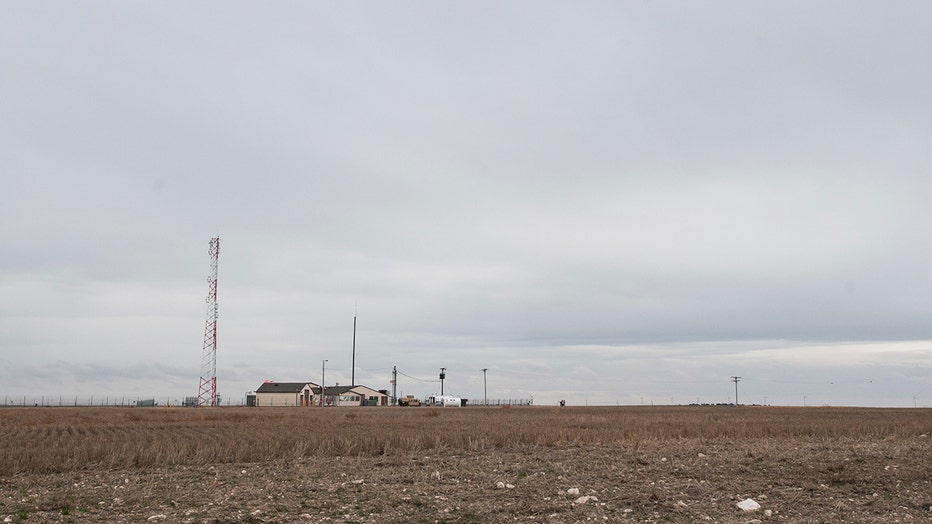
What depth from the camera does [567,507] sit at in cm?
1588

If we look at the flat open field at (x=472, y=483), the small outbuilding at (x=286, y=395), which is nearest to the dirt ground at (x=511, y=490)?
the flat open field at (x=472, y=483)

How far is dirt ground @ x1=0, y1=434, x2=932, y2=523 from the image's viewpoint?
49.7ft

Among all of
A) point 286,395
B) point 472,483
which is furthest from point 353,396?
point 472,483

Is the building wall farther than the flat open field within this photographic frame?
Yes

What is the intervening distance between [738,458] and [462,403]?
15507cm

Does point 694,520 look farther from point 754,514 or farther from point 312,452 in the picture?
point 312,452

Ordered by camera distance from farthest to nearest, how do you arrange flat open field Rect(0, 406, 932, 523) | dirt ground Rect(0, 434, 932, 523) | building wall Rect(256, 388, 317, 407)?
building wall Rect(256, 388, 317, 407) → flat open field Rect(0, 406, 932, 523) → dirt ground Rect(0, 434, 932, 523)

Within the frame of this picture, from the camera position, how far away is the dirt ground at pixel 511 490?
15.2 meters

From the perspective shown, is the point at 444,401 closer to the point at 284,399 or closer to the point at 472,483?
the point at 284,399

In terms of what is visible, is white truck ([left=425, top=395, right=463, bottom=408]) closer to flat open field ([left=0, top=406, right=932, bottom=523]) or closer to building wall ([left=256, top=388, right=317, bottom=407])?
building wall ([left=256, top=388, right=317, bottom=407])

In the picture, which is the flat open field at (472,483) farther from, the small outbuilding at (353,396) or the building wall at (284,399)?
the small outbuilding at (353,396)

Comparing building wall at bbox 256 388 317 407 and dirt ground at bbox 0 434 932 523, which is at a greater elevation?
dirt ground at bbox 0 434 932 523

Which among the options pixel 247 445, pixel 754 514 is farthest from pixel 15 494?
pixel 754 514

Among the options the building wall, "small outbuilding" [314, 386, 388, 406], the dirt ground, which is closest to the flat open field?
the dirt ground
